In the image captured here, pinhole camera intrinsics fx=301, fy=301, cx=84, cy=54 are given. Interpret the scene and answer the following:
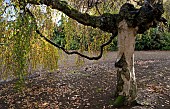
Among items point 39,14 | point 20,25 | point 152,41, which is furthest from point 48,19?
point 152,41

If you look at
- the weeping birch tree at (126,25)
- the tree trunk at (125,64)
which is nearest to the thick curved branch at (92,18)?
the weeping birch tree at (126,25)

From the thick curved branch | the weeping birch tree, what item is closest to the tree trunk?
the weeping birch tree

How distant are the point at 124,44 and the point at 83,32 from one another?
162cm

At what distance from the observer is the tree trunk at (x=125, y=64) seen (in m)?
4.86

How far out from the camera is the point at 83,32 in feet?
20.7

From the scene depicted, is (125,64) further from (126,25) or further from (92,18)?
(92,18)

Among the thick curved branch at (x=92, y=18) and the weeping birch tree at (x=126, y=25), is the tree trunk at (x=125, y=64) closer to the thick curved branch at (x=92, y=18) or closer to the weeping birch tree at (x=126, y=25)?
the weeping birch tree at (x=126, y=25)

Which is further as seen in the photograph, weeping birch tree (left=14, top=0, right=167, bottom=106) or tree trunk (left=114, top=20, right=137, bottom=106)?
tree trunk (left=114, top=20, right=137, bottom=106)

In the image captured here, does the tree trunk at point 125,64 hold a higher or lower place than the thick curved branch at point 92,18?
lower

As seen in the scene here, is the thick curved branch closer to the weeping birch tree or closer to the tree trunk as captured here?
the weeping birch tree

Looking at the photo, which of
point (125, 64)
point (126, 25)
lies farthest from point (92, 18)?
point (125, 64)

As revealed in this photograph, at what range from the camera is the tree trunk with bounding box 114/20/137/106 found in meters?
4.86

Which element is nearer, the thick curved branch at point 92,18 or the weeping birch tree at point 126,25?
the weeping birch tree at point 126,25

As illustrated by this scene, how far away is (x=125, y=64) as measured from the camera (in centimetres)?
489
